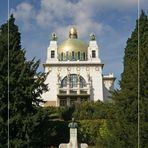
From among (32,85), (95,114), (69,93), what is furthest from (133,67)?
(69,93)

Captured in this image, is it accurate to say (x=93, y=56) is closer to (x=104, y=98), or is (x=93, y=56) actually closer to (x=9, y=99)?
(x=104, y=98)

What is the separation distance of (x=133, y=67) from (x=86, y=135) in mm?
11931

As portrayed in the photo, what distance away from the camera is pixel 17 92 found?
83.7ft

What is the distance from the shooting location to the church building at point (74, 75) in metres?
73.8

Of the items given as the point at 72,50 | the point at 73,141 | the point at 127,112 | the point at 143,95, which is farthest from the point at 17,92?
the point at 72,50

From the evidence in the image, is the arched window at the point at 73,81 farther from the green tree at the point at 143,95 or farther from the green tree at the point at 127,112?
the green tree at the point at 143,95

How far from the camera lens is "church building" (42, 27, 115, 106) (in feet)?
242

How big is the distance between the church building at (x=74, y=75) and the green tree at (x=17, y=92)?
147 feet

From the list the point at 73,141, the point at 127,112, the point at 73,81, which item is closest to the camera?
the point at 127,112

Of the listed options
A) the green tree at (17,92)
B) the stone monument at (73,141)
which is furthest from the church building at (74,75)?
the green tree at (17,92)

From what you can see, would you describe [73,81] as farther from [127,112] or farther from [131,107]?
[131,107]

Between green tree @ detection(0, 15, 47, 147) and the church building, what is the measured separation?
44957 mm

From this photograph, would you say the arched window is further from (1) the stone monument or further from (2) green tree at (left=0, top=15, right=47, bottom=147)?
(2) green tree at (left=0, top=15, right=47, bottom=147)

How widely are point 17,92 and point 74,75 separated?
166 feet
